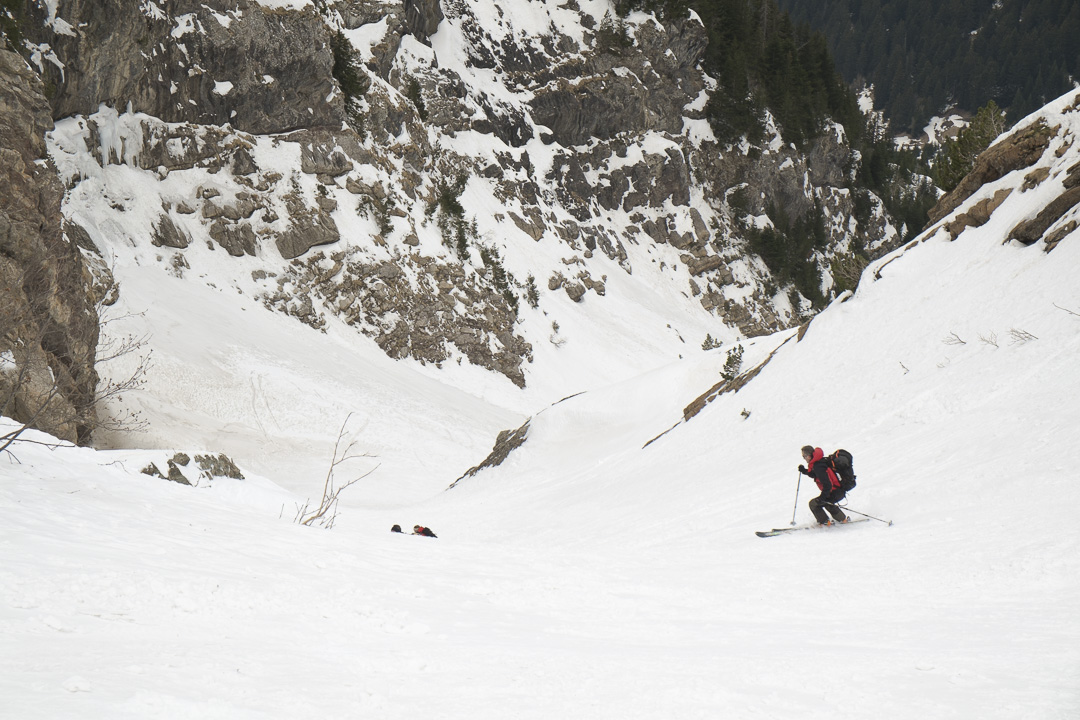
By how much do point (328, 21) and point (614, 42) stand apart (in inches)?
1073

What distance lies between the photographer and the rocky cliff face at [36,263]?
1445cm

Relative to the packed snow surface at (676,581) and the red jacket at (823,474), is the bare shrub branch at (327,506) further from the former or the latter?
the red jacket at (823,474)

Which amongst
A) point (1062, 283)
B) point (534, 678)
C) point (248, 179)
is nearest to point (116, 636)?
point (534, 678)

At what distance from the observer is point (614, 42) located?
2367 inches

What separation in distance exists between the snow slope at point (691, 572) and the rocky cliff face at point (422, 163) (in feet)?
78.2

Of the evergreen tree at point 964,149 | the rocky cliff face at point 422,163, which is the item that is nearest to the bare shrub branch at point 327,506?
the rocky cliff face at point 422,163

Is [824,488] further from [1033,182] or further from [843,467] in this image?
[1033,182]

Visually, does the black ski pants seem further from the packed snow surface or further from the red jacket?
the packed snow surface

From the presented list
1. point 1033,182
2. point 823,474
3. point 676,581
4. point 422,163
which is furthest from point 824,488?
point 422,163

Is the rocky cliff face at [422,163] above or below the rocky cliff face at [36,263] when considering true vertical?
above

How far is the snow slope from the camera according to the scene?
3.30 metres

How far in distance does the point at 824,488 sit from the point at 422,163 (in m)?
40.5

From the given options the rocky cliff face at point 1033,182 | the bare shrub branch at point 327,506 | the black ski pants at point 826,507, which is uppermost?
the rocky cliff face at point 1033,182

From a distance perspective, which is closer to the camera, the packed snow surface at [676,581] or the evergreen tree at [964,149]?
the packed snow surface at [676,581]
